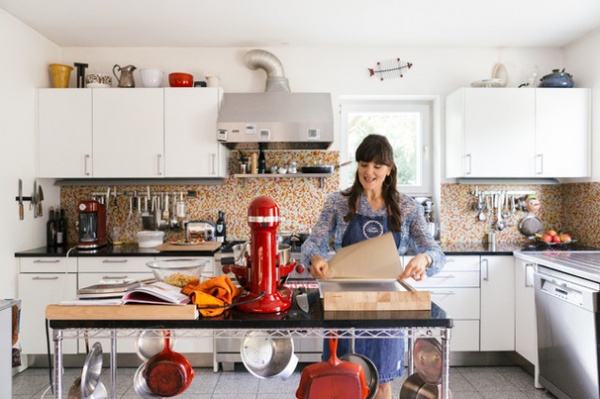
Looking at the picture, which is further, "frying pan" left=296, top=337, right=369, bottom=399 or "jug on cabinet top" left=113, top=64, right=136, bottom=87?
"jug on cabinet top" left=113, top=64, right=136, bottom=87

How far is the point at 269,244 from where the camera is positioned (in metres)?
1.39

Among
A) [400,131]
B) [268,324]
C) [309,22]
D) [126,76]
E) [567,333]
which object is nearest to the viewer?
[268,324]

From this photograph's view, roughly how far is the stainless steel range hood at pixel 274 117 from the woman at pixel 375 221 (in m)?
1.52

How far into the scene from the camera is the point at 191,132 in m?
3.65

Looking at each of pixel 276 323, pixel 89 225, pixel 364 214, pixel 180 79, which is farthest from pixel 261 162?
pixel 276 323

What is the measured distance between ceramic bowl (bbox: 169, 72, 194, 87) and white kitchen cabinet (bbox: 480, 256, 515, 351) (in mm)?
2754

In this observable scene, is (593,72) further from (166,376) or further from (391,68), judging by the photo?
(166,376)

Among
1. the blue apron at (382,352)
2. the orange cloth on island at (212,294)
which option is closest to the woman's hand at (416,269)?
the blue apron at (382,352)

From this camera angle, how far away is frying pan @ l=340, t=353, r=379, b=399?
1.48 meters

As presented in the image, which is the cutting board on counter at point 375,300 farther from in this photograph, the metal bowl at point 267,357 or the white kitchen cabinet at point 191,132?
the white kitchen cabinet at point 191,132

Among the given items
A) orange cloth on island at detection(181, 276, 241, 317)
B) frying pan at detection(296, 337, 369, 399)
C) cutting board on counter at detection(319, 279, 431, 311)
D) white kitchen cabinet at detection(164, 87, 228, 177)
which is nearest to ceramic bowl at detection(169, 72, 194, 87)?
white kitchen cabinet at detection(164, 87, 228, 177)

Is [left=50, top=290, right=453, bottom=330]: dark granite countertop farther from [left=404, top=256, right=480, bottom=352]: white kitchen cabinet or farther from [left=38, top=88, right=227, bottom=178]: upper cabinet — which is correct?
[left=38, top=88, right=227, bottom=178]: upper cabinet

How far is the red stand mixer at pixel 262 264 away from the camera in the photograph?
4.47ft

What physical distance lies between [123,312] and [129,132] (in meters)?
2.66
